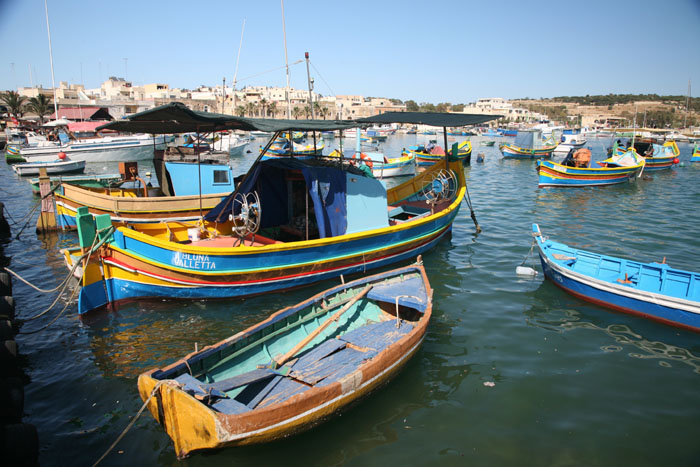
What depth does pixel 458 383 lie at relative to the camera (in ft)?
24.8

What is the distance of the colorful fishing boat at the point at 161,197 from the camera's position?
1498 centimetres

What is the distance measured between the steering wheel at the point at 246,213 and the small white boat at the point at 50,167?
89.6 ft

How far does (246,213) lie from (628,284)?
30.8ft

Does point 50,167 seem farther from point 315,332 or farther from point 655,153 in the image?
point 655,153

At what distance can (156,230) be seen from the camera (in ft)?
41.2

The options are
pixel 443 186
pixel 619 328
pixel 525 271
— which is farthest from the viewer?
pixel 443 186

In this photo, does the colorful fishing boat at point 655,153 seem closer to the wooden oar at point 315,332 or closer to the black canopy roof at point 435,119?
the black canopy roof at point 435,119

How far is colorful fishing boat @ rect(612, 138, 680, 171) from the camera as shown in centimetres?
3625

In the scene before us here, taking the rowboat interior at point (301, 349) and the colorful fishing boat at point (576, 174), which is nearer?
the rowboat interior at point (301, 349)

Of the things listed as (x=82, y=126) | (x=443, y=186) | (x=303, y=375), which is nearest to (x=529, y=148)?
(x=443, y=186)

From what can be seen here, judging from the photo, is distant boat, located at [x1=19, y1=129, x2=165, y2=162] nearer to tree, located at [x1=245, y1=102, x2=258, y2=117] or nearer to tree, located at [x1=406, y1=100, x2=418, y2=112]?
tree, located at [x1=245, y1=102, x2=258, y2=117]

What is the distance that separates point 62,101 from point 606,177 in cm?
8373

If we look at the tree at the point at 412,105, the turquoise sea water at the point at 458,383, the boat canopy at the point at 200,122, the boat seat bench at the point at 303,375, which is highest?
the tree at the point at 412,105

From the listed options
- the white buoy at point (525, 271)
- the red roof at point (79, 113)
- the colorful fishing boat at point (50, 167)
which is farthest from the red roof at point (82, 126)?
the white buoy at point (525, 271)
